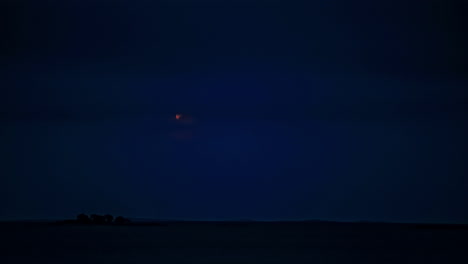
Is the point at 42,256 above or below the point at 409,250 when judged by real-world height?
below

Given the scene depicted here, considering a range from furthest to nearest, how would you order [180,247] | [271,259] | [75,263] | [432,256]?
[180,247], [432,256], [271,259], [75,263]

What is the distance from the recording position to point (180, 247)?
5044 cm

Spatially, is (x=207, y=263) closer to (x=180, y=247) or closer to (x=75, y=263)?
(x=75, y=263)

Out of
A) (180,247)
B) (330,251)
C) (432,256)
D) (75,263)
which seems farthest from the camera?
(180,247)

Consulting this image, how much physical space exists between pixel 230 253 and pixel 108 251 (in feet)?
20.5

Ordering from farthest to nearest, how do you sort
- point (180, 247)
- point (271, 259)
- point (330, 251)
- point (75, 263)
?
point (180, 247) < point (330, 251) < point (271, 259) < point (75, 263)

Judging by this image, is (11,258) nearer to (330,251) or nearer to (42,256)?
(42,256)

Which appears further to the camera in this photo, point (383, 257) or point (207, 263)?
point (383, 257)

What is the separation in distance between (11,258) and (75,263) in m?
3.22

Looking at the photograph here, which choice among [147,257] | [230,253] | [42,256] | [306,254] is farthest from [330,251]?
[42,256]

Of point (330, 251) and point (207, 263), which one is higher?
point (330, 251)

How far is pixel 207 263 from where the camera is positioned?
3716 cm

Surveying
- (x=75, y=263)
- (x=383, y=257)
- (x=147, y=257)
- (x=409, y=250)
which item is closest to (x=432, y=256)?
(x=383, y=257)

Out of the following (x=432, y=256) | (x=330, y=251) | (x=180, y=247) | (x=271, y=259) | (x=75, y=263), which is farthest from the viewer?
(x=180, y=247)
